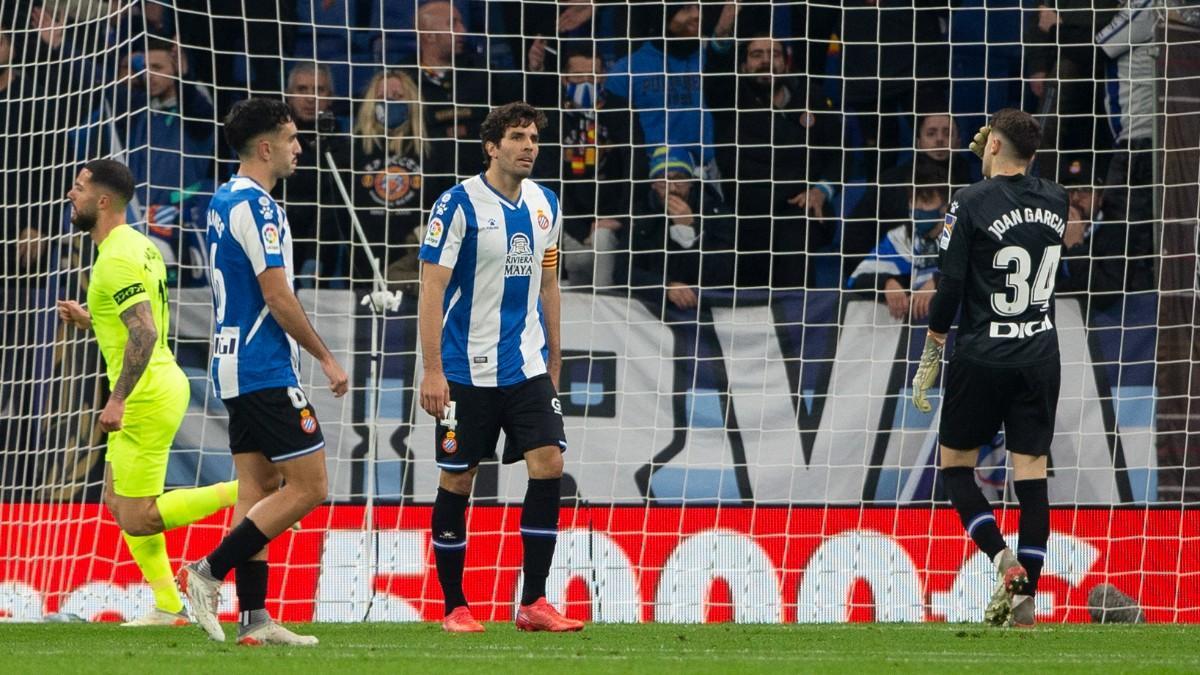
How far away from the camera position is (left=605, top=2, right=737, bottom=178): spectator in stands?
35.5 ft

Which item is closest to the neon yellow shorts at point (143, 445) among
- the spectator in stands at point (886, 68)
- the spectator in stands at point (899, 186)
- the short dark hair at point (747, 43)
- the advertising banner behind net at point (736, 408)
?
the advertising banner behind net at point (736, 408)

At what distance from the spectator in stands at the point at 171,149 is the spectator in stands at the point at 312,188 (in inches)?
19.6

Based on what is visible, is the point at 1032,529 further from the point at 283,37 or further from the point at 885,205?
the point at 283,37

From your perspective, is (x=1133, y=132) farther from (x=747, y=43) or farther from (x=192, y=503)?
(x=192, y=503)

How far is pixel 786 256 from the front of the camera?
34.7 feet

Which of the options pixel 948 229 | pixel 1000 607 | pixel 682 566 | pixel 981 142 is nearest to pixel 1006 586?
pixel 1000 607

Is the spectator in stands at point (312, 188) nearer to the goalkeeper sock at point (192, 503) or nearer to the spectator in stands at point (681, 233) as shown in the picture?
the spectator in stands at point (681, 233)

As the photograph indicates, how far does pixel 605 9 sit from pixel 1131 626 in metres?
5.52

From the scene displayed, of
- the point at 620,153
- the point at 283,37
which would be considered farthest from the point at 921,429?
the point at 283,37

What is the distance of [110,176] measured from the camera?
6.83 metres

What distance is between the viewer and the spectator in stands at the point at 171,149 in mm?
10141

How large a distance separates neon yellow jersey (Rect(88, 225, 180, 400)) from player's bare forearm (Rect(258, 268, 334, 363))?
3.56 feet

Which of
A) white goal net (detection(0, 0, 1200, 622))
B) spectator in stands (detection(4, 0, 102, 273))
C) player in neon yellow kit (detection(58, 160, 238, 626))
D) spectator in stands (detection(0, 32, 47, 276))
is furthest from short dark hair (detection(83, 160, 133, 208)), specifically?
spectator in stands (detection(0, 32, 47, 276))

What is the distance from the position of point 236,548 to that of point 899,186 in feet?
19.3
